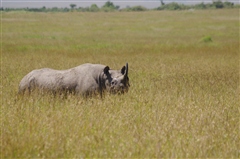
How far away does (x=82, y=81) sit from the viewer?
10.5 metres

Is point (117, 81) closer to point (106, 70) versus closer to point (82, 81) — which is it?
point (106, 70)

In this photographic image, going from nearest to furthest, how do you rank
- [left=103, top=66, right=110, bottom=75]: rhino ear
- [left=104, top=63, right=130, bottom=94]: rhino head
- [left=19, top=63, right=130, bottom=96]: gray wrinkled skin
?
[left=104, top=63, right=130, bottom=94]: rhino head → [left=19, top=63, right=130, bottom=96]: gray wrinkled skin → [left=103, top=66, right=110, bottom=75]: rhino ear

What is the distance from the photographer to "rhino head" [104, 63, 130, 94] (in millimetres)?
10148

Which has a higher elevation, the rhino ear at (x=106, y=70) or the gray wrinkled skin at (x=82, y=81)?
the rhino ear at (x=106, y=70)

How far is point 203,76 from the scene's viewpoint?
49.8ft

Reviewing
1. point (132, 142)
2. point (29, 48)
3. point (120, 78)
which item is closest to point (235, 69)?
point (120, 78)

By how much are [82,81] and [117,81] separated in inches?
37.0

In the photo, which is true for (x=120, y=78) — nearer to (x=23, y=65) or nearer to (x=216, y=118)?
(x=216, y=118)

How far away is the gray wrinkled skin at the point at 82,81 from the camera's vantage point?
10383 mm

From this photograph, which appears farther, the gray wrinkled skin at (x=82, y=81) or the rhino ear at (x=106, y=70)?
the rhino ear at (x=106, y=70)

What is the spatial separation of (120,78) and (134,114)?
1928 millimetres

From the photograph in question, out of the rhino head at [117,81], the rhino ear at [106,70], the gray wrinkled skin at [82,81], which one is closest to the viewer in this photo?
the rhino head at [117,81]

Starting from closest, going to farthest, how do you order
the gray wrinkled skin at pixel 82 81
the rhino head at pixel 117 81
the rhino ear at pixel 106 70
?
the rhino head at pixel 117 81, the gray wrinkled skin at pixel 82 81, the rhino ear at pixel 106 70

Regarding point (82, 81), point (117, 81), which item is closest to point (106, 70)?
point (117, 81)
